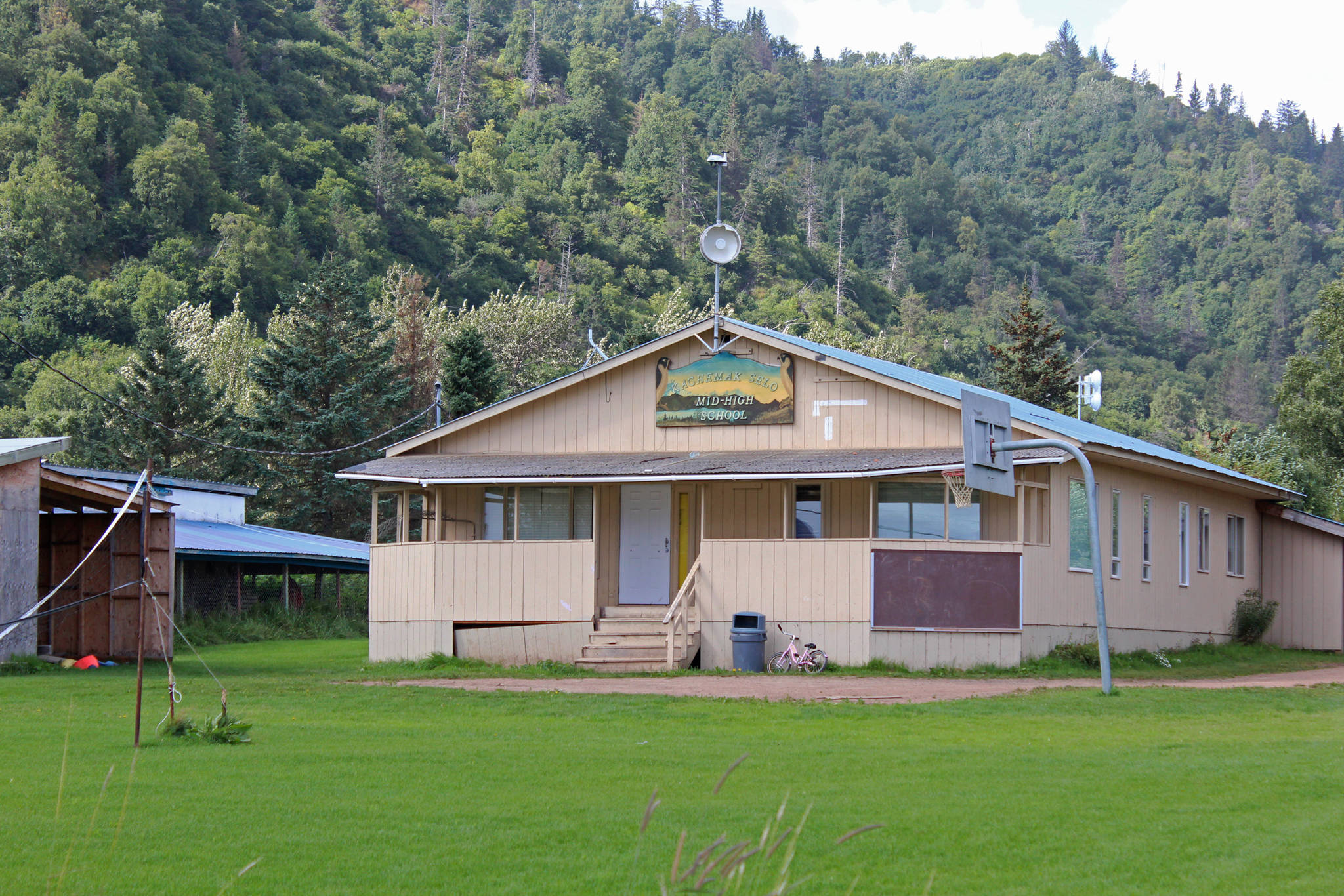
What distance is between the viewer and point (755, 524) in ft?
79.5

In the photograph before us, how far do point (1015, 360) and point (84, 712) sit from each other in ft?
161

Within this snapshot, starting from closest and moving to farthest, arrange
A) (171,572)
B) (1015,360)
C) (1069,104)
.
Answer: (171,572) < (1015,360) < (1069,104)

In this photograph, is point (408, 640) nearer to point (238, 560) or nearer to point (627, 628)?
point (627, 628)

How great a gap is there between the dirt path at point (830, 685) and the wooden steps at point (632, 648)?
1137 mm

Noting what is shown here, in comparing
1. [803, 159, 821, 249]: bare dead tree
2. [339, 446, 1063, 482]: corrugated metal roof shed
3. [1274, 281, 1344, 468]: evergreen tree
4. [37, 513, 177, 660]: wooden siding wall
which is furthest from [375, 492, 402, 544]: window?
[803, 159, 821, 249]: bare dead tree

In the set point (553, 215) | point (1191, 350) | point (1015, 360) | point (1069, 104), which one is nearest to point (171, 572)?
point (1015, 360)

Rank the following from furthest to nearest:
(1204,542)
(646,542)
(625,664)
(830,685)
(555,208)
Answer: (555,208), (1204,542), (646,542), (625,664), (830,685)

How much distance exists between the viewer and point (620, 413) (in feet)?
82.9

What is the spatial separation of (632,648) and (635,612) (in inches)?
69.2

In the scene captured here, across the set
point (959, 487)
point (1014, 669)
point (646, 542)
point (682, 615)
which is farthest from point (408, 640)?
point (1014, 669)

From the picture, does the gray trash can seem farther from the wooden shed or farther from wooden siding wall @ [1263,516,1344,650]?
wooden siding wall @ [1263,516,1344,650]

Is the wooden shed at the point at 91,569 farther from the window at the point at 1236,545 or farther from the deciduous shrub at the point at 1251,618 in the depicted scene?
the deciduous shrub at the point at 1251,618

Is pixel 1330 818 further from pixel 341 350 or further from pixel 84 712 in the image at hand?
pixel 341 350

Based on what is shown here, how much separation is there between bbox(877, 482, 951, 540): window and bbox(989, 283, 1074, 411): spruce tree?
3614cm
